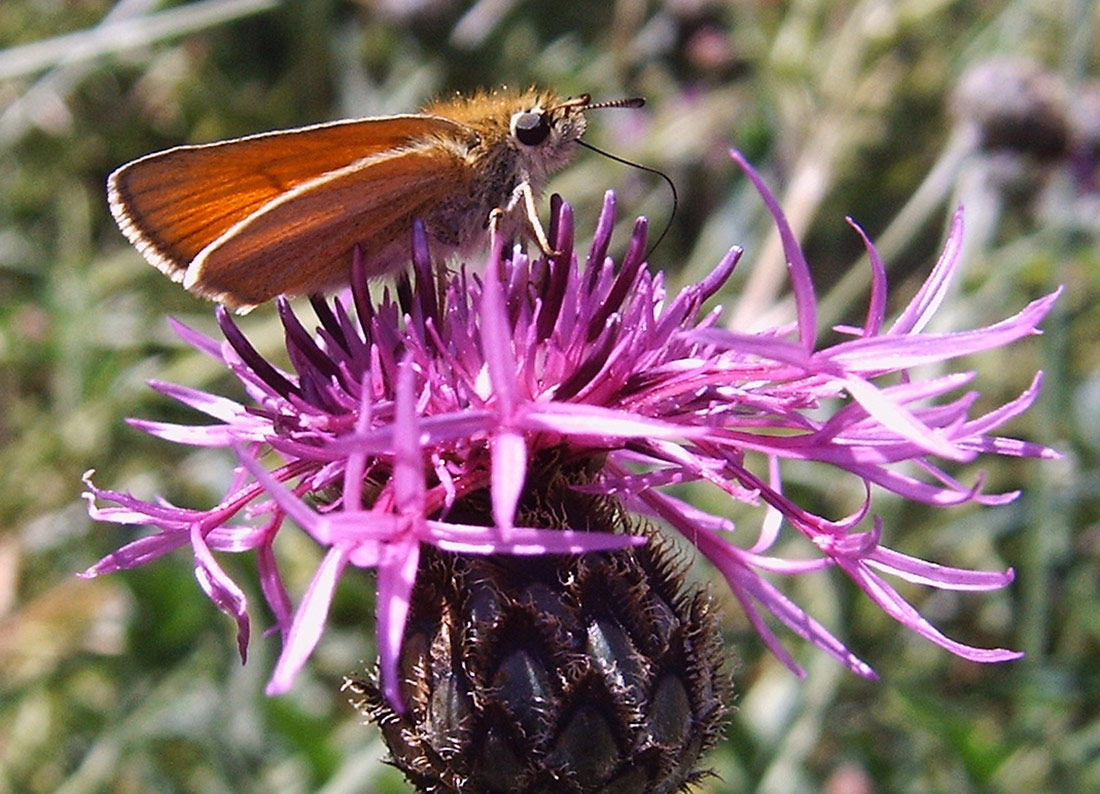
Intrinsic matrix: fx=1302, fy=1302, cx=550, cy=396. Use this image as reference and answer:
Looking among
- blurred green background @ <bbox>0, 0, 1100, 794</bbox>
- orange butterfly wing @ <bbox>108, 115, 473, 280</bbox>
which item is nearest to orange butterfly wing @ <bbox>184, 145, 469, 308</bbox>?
orange butterfly wing @ <bbox>108, 115, 473, 280</bbox>

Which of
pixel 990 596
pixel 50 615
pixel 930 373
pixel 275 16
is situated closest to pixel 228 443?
pixel 50 615

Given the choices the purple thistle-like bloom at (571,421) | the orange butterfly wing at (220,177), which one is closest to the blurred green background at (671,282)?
the purple thistle-like bloom at (571,421)

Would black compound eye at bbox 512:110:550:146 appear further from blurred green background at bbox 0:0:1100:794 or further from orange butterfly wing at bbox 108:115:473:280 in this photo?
blurred green background at bbox 0:0:1100:794

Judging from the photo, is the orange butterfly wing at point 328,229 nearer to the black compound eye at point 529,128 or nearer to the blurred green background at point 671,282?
the black compound eye at point 529,128

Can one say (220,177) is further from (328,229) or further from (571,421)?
(571,421)

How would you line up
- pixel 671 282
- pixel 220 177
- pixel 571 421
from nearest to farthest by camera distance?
pixel 571 421 < pixel 220 177 < pixel 671 282

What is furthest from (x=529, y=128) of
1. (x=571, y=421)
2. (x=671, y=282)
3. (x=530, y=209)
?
(x=671, y=282)
